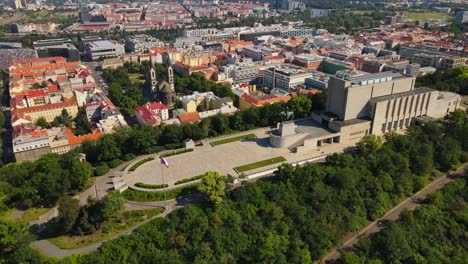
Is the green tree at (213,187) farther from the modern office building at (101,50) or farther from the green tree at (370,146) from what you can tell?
the modern office building at (101,50)

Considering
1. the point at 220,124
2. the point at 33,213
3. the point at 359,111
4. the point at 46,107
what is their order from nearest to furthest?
the point at 33,213 → the point at 359,111 → the point at 220,124 → the point at 46,107

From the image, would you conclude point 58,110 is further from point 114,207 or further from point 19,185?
point 114,207

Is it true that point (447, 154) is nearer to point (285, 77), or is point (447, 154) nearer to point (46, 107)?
point (285, 77)

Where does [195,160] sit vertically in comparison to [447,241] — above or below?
above

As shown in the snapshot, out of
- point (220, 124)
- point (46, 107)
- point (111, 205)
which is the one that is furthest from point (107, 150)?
point (46, 107)

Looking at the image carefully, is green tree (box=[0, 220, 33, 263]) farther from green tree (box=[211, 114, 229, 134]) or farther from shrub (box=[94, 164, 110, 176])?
green tree (box=[211, 114, 229, 134])

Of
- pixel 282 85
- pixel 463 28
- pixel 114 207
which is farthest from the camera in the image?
pixel 463 28

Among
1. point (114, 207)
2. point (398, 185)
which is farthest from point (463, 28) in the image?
point (114, 207)
